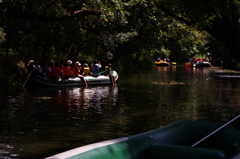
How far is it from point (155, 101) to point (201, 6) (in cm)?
551

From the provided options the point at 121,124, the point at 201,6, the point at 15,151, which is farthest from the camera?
the point at 201,6

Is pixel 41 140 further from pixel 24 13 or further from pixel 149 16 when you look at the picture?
pixel 149 16

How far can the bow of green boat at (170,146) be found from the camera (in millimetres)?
4988

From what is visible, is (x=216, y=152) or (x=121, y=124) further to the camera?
(x=121, y=124)

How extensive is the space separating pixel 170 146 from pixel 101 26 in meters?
31.1

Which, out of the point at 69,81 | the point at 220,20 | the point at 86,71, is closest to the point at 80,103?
the point at 220,20

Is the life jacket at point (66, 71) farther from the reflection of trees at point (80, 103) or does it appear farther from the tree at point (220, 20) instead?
the tree at point (220, 20)

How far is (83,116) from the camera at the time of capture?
12.4 meters

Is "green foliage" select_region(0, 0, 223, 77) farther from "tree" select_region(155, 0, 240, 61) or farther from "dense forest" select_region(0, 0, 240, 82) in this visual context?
"tree" select_region(155, 0, 240, 61)

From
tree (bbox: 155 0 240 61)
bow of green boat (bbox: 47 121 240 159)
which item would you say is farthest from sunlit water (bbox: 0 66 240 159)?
bow of green boat (bbox: 47 121 240 159)

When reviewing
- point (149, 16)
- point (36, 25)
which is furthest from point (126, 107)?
point (149, 16)

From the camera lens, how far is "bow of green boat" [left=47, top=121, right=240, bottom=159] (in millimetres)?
4988

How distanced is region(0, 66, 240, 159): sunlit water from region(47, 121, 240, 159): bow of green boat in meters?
2.76

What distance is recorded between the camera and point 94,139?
9.15 metres
